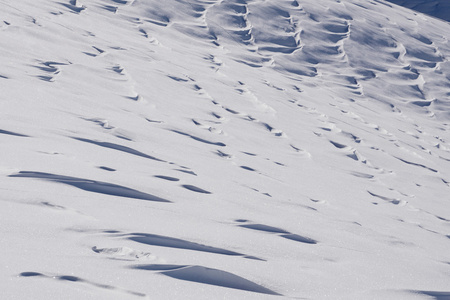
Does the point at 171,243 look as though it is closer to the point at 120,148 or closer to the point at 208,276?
the point at 208,276

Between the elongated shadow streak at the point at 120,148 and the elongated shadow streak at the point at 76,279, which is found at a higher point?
the elongated shadow streak at the point at 76,279

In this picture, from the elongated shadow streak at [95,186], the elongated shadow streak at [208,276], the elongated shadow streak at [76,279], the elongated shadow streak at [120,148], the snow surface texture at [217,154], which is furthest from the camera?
the elongated shadow streak at [120,148]

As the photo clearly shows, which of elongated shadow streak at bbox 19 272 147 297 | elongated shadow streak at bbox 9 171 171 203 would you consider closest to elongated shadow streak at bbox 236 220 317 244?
elongated shadow streak at bbox 9 171 171 203

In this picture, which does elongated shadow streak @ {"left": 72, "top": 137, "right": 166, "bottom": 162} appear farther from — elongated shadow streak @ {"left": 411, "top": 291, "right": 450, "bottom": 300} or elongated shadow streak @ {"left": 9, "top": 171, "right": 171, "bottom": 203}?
elongated shadow streak @ {"left": 411, "top": 291, "right": 450, "bottom": 300}

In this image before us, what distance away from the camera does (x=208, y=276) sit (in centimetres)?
199

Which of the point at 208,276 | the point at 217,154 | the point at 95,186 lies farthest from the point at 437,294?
the point at 217,154

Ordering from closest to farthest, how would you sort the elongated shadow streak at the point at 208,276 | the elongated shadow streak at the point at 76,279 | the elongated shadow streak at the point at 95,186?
the elongated shadow streak at the point at 76,279 → the elongated shadow streak at the point at 208,276 → the elongated shadow streak at the point at 95,186

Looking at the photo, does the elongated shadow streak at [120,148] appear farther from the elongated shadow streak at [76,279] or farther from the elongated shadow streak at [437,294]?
the elongated shadow streak at [76,279]

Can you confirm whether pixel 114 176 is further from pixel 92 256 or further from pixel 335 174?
pixel 335 174

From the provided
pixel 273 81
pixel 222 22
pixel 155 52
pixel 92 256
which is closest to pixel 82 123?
pixel 92 256

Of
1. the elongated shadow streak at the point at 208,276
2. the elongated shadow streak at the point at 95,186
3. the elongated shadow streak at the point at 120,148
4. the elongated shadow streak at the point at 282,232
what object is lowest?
the elongated shadow streak at the point at 120,148

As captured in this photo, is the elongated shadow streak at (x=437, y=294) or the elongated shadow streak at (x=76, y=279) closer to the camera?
the elongated shadow streak at (x=76, y=279)

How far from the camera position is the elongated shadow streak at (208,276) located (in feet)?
6.40

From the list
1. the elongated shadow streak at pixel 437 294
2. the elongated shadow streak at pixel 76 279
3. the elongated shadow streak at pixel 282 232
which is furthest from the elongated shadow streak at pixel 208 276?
the elongated shadow streak at pixel 282 232
